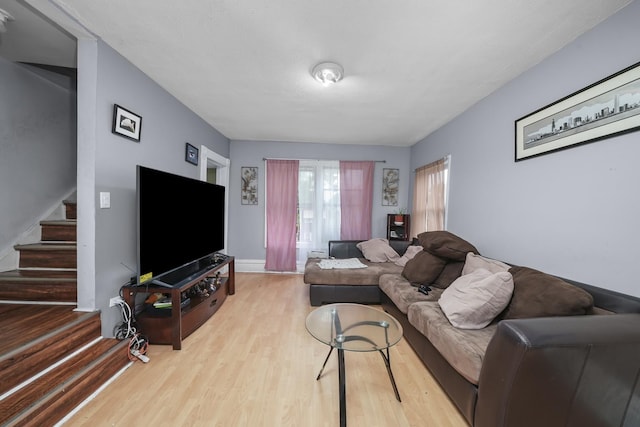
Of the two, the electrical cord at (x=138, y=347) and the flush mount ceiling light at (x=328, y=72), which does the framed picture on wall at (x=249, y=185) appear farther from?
the electrical cord at (x=138, y=347)

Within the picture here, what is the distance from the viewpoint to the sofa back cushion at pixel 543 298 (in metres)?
1.18

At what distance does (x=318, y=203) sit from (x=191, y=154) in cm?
218

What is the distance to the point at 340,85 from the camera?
2.19m

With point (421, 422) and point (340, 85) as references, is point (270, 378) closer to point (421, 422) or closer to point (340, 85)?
point (421, 422)

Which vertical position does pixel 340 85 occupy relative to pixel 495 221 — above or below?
above

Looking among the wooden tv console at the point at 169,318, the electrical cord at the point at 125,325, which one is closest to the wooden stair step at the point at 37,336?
the electrical cord at the point at 125,325

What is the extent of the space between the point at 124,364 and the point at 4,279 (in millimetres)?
1204

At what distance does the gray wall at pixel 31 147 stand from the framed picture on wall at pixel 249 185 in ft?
7.00

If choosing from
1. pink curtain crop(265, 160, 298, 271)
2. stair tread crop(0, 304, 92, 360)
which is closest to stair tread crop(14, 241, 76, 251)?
stair tread crop(0, 304, 92, 360)

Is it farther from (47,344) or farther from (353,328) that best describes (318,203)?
(47,344)

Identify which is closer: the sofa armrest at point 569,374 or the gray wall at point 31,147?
the sofa armrest at point 569,374

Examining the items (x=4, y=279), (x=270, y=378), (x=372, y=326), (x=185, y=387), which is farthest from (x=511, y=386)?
(x=4, y=279)

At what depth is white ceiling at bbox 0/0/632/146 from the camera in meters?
1.33

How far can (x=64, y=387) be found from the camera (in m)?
1.29
